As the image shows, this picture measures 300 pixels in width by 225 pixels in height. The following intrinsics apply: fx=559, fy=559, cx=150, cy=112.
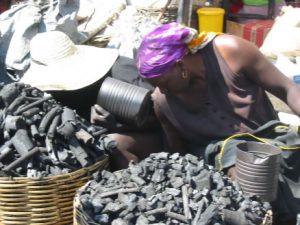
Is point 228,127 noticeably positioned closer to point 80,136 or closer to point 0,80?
point 80,136

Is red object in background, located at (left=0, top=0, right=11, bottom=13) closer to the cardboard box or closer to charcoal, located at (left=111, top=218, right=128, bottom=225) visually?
the cardboard box

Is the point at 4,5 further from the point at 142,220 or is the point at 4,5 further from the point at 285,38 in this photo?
the point at 142,220

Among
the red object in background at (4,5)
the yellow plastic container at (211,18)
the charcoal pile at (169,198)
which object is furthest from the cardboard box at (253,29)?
the charcoal pile at (169,198)

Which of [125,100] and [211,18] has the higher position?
[125,100]

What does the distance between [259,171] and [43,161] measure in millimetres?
1045

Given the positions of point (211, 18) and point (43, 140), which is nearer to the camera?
point (43, 140)

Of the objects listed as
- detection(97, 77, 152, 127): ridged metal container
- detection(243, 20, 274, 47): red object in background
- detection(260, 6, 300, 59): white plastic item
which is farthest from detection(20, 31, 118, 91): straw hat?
detection(243, 20, 274, 47): red object in background

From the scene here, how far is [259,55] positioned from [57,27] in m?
1.72

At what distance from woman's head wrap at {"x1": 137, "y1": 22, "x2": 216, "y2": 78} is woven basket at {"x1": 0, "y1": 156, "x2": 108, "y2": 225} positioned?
1.88 ft

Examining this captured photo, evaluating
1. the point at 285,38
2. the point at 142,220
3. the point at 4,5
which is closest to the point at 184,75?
the point at 142,220

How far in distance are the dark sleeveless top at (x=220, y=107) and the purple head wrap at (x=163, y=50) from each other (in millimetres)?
169

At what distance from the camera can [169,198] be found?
7.27 feet

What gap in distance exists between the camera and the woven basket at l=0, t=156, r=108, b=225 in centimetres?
256

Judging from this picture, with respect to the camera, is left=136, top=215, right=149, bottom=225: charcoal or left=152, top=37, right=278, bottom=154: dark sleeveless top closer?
left=136, top=215, right=149, bottom=225: charcoal
